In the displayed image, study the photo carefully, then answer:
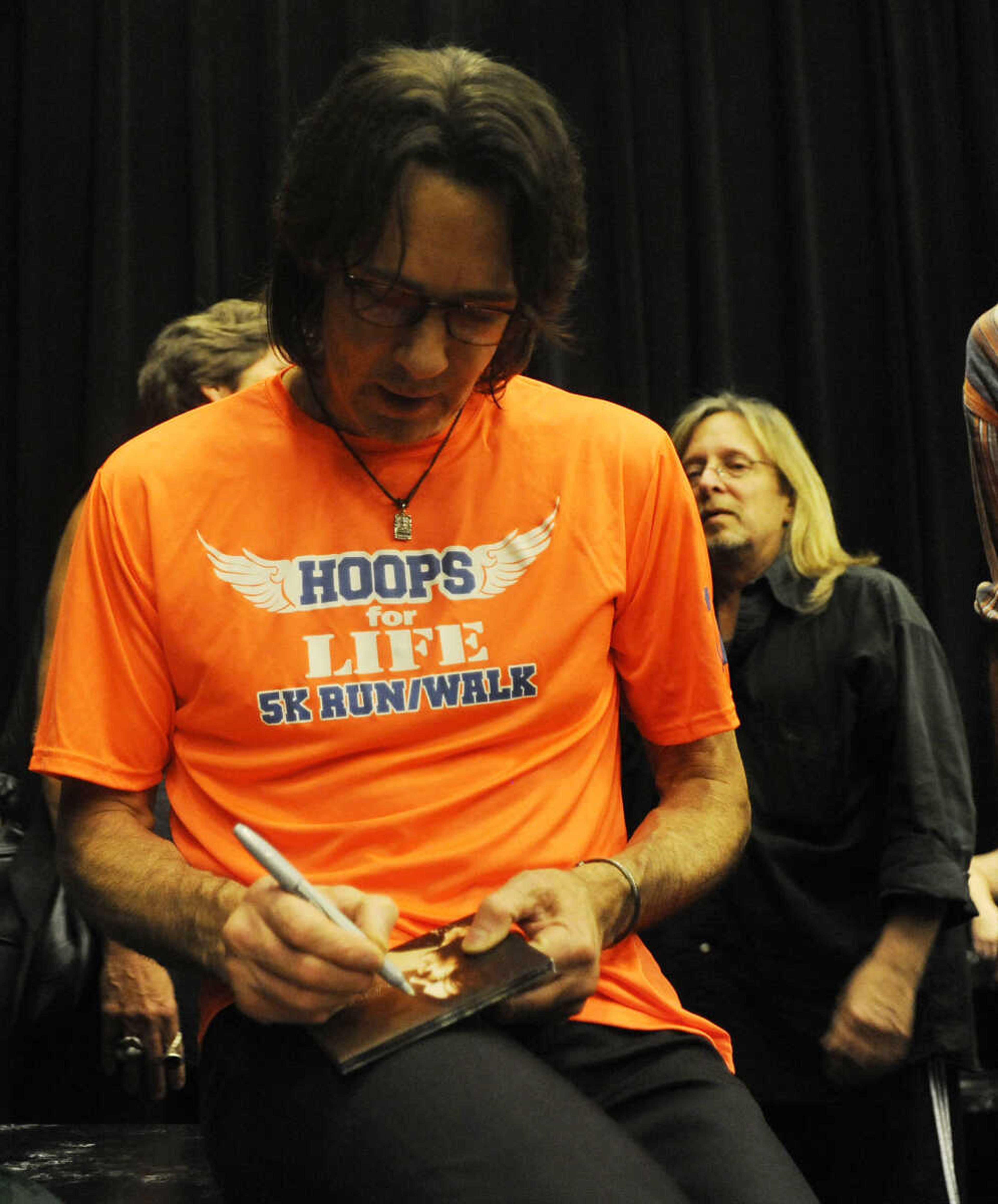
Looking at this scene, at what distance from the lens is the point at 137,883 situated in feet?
4.20

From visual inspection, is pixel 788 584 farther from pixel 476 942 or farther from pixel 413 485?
pixel 476 942

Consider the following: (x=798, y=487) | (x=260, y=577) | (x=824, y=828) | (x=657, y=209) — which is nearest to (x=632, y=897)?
(x=260, y=577)

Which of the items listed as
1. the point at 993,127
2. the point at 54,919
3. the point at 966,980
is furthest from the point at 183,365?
the point at 993,127

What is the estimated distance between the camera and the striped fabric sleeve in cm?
202

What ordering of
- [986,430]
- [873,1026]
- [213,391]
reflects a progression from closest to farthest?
[986,430]
[873,1026]
[213,391]

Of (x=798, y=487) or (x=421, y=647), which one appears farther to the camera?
(x=798, y=487)

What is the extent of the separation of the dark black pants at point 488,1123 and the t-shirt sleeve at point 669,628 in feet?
1.13

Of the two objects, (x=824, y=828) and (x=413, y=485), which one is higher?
(x=413, y=485)

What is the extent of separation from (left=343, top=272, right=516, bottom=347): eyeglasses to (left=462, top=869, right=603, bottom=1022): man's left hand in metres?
0.52

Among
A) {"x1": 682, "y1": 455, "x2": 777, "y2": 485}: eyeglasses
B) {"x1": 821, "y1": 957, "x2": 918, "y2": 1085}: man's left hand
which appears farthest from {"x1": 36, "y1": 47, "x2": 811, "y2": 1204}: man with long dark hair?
{"x1": 682, "y1": 455, "x2": 777, "y2": 485}: eyeglasses

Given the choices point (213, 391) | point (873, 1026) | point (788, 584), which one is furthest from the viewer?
point (213, 391)

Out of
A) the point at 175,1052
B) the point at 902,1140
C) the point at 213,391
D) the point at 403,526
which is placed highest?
the point at 213,391

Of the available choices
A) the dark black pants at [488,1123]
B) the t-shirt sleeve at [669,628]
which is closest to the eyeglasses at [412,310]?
the t-shirt sleeve at [669,628]

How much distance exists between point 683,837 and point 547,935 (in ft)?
0.94
